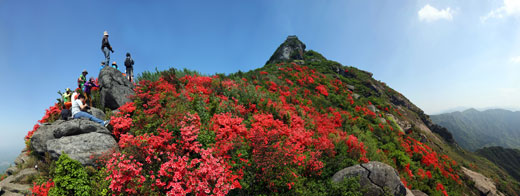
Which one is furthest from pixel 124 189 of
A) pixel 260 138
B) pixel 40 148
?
pixel 40 148

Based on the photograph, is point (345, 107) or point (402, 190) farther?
point (345, 107)

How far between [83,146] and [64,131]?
116 cm

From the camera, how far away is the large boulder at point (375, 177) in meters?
6.48

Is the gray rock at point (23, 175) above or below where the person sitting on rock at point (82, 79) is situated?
below

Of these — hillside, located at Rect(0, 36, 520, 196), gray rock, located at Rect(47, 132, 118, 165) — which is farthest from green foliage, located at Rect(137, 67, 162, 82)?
gray rock, located at Rect(47, 132, 118, 165)

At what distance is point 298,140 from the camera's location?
8062 mm

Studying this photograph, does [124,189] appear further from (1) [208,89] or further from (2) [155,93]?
(1) [208,89]

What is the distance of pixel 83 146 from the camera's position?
5840 mm

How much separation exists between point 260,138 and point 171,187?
3.02 metres

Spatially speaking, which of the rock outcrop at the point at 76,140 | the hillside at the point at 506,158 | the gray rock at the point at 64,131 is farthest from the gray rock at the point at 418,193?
the hillside at the point at 506,158

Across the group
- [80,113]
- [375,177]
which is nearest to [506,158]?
[375,177]

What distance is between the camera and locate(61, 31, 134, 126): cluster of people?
7.13m

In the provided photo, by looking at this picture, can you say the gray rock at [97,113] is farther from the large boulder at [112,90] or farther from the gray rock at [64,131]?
the gray rock at [64,131]

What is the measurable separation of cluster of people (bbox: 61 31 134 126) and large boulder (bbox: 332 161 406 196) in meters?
9.40
